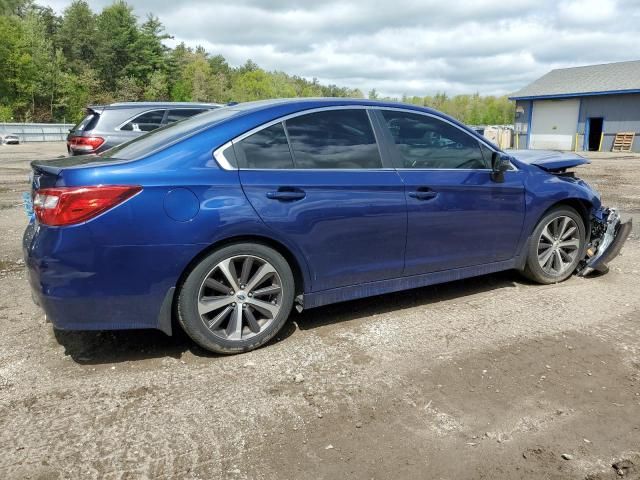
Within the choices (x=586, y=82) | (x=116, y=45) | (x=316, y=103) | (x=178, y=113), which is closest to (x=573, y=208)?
(x=316, y=103)

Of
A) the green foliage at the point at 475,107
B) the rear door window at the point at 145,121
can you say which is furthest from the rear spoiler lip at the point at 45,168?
the green foliage at the point at 475,107

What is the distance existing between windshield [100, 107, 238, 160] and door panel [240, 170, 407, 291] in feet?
1.77

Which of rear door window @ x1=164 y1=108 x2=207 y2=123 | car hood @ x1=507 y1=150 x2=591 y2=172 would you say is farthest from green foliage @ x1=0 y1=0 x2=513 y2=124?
car hood @ x1=507 y1=150 x2=591 y2=172

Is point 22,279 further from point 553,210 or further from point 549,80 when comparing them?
point 549,80

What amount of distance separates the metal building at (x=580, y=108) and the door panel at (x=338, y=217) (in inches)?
1440

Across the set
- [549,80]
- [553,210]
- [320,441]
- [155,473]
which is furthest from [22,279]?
[549,80]

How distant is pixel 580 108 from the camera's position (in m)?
36.8

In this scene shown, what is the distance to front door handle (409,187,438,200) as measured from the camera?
3856 mm

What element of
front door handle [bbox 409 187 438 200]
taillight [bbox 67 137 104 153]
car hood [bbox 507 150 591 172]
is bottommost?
front door handle [bbox 409 187 438 200]

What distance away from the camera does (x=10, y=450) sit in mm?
2449

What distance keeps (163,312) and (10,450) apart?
3.46 feet

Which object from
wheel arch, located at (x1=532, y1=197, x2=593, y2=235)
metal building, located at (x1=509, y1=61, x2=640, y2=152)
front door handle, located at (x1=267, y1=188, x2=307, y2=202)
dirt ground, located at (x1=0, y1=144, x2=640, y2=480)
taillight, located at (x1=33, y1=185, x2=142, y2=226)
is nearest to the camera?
dirt ground, located at (x1=0, y1=144, x2=640, y2=480)

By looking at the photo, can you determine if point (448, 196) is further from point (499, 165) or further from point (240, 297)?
point (240, 297)

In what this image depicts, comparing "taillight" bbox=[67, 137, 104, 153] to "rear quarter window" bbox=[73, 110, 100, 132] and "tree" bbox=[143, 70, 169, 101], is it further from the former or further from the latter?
"tree" bbox=[143, 70, 169, 101]
